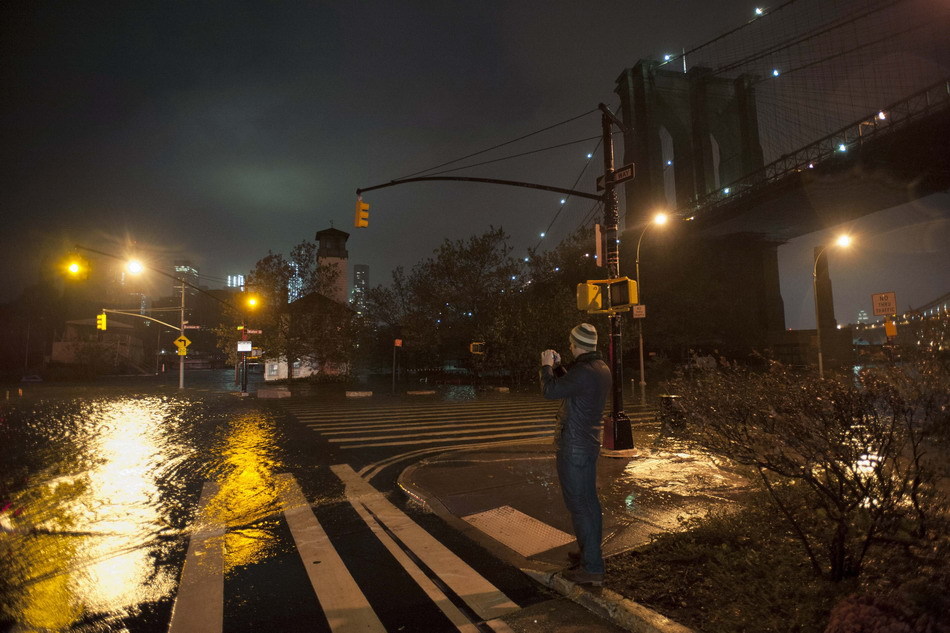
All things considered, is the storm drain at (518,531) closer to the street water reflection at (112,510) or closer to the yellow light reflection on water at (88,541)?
the street water reflection at (112,510)

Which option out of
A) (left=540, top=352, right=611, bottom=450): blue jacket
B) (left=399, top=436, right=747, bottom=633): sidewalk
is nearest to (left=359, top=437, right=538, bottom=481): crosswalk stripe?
(left=399, top=436, right=747, bottom=633): sidewalk

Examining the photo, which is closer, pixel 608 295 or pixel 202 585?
pixel 202 585

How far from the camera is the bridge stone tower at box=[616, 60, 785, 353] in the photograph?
40.8 m

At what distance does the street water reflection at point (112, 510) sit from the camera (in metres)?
3.69

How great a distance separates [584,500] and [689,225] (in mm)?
69786

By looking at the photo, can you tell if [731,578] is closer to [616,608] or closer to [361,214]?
[616,608]

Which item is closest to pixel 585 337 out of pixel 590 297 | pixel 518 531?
pixel 518 531

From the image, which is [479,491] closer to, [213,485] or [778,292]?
[213,485]

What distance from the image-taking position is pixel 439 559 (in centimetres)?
439

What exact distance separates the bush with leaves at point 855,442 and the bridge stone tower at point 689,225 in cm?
3244

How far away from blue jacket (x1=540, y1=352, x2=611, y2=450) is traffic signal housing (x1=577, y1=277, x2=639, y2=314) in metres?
4.32

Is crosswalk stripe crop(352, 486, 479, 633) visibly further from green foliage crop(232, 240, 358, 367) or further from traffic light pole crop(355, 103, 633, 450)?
green foliage crop(232, 240, 358, 367)

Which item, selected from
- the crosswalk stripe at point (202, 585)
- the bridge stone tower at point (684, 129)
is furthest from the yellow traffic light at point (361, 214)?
the bridge stone tower at point (684, 129)

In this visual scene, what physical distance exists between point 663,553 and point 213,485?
245 inches
